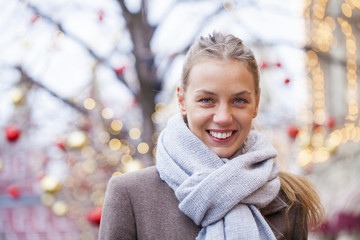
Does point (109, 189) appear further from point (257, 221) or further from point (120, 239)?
point (257, 221)

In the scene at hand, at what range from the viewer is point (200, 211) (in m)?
1.61

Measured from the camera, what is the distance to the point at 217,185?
161 cm

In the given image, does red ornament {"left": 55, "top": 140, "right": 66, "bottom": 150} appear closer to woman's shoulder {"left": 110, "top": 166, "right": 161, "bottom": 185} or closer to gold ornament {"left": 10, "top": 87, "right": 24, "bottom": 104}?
gold ornament {"left": 10, "top": 87, "right": 24, "bottom": 104}

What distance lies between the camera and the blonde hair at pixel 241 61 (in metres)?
1.67

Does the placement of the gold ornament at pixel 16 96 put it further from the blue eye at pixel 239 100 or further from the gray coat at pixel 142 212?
the blue eye at pixel 239 100

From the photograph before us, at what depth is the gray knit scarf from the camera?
161 centimetres

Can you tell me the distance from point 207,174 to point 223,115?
0.24 meters

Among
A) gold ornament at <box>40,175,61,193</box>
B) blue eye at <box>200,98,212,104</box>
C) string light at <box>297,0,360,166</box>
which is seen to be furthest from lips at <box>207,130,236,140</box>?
string light at <box>297,0,360,166</box>

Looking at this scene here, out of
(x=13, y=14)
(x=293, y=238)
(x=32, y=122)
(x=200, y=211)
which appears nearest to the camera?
(x=200, y=211)

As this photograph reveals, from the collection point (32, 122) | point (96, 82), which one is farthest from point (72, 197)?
point (96, 82)

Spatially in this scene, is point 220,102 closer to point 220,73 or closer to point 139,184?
point 220,73

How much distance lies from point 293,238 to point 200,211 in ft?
1.72

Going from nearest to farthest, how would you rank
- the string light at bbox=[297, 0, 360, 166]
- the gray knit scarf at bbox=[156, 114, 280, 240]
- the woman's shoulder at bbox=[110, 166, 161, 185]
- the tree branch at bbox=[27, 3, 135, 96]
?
the gray knit scarf at bbox=[156, 114, 280, 240] → the woman's shoulder at bbox=[110, 166, 161, 185] → the tree branch at bbox=[27, 3, 135, 96] → the string light at bbox=[297, 0, 360, 166]

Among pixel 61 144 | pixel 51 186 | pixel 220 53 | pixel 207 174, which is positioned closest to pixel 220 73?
pixel 220 53
